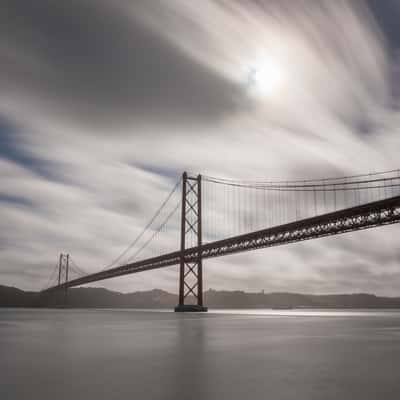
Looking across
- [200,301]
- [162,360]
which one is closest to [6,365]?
[162,360]

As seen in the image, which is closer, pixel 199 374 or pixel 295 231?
pixel 199 374

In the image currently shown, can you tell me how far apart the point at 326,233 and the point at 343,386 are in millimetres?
34545

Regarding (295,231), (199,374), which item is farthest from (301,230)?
(199,374)

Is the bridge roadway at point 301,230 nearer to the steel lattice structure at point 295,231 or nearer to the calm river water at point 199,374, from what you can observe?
the steel lattice structure at point 295,231

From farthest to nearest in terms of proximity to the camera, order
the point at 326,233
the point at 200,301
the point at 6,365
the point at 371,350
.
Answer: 1. the point at 200,301
2. the point at 326,233
3. the point at 371,350
4. the point at 6,365

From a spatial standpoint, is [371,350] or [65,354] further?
[371,350]

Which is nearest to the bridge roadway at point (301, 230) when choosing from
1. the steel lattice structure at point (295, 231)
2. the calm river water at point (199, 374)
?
the steel lattice structure at point (295, 231)

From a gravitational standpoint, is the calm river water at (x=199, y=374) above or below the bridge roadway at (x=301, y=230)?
below

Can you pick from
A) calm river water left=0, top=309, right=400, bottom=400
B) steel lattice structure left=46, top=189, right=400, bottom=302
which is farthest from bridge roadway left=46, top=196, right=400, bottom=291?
calm river water left=0, top=309, right=400, bottom=400

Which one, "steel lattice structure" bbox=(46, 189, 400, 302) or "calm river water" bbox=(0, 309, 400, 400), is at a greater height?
"steel lattice structure" bbox=(46, 189, 400, 302)

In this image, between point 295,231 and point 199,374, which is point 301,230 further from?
point 199,374

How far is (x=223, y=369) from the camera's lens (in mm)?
7195

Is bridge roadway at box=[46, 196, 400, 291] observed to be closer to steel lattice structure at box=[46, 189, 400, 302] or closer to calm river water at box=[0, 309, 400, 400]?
steel lattice structure at box=[46, 189, 400, 302]

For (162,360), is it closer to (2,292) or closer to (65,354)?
(65,354)
